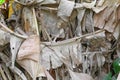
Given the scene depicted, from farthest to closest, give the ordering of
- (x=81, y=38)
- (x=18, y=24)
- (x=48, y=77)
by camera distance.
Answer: (x=18, y=24), (x=81, y=38), (x=48, y=77)

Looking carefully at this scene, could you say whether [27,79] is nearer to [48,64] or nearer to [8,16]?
[48,64]

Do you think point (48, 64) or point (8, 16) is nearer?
point (48, 64)

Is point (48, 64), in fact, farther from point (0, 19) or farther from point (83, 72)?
point (0, 19)

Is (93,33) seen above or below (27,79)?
above

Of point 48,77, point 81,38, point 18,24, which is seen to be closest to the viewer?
point 48,77

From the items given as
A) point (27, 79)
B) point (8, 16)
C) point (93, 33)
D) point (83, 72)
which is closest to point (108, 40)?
point (93, 33)

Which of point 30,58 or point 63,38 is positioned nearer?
point 30,58

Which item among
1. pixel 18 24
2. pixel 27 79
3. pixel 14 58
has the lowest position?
pixel 27 79
